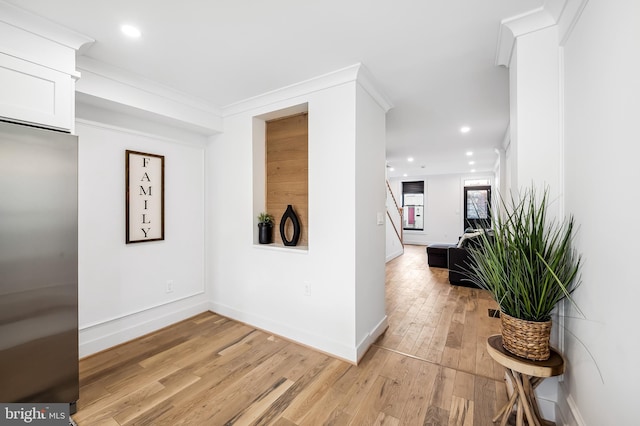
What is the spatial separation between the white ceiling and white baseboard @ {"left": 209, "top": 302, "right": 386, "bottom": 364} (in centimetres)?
236

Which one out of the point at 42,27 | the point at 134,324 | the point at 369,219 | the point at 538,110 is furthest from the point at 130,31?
the point at 538,110

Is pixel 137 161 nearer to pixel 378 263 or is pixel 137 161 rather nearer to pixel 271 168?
pixel 271 168

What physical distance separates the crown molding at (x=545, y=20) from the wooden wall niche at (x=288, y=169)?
5.84 ft

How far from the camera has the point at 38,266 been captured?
1625mm

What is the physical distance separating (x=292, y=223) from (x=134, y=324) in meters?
1.86

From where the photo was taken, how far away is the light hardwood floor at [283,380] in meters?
1.74

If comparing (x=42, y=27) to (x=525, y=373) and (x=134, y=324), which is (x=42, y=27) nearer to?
(x=134, y=324)

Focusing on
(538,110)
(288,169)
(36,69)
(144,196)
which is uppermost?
(36,69)

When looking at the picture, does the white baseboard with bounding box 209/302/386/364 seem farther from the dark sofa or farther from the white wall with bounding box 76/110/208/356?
the dark sofa

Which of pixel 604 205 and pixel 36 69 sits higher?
pixel 36 69

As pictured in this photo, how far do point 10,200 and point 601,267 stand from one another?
297 cm

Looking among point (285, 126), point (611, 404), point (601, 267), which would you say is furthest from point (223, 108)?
point (611, 404)

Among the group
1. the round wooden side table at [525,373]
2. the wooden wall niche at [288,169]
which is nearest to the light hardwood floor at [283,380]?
the round wooden side table at [525,373]

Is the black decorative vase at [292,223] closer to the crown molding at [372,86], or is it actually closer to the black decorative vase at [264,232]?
the black decorative vase at [264,232]
